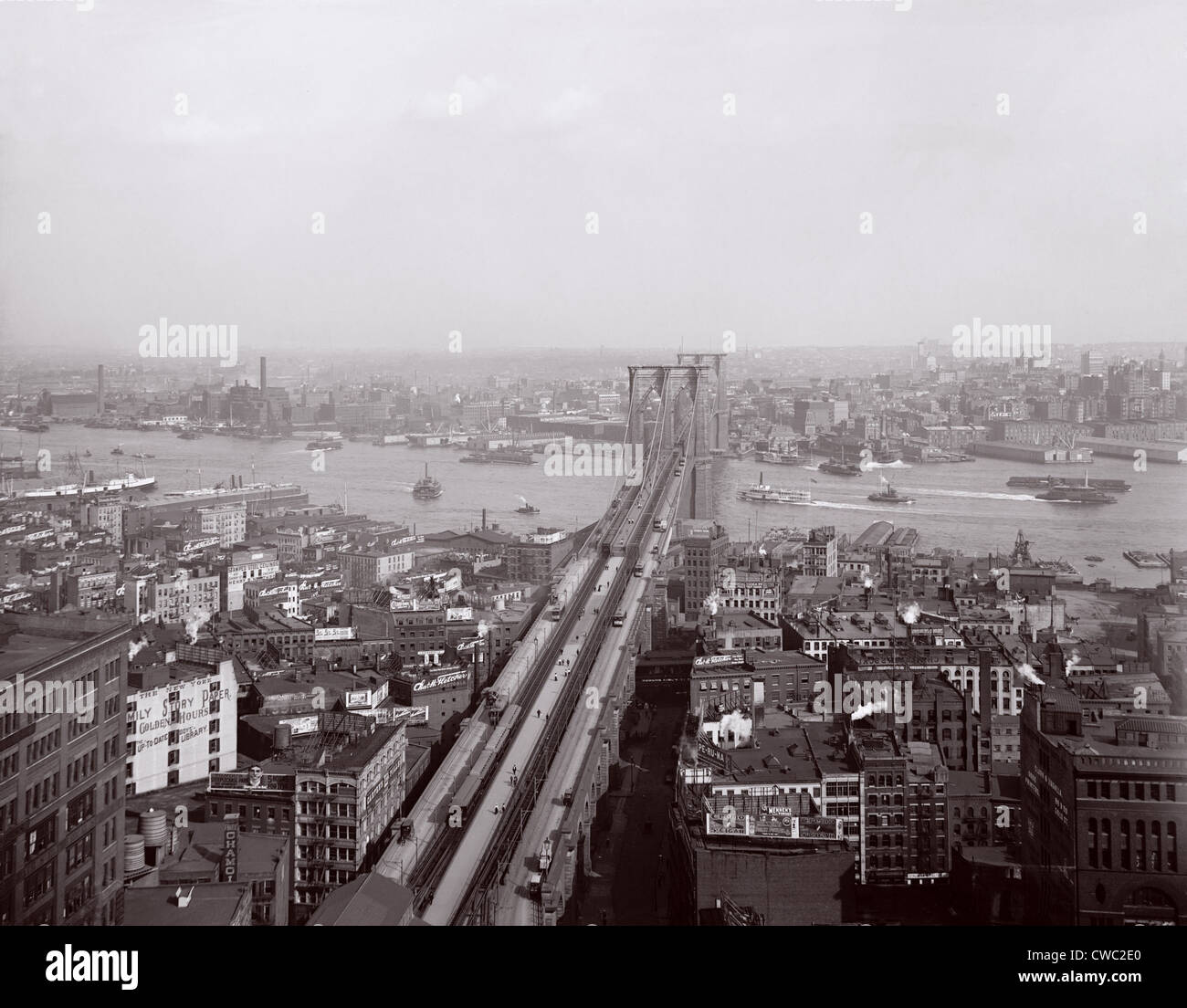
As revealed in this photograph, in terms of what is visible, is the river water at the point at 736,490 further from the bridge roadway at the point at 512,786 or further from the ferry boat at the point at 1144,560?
the bridge roadway at the point at 512,786

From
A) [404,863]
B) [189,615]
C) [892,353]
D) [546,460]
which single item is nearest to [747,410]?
[546,460]

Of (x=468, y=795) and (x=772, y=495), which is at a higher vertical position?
(x=772, y=495)

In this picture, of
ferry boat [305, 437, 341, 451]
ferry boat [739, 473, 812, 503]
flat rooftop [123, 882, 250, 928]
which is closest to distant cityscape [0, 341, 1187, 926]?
flat rooftop [123, 882, 250, 928]

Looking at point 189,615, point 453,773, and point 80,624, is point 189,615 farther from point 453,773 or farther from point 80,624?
point 80,624

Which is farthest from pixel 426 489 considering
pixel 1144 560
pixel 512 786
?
pixel 512 786

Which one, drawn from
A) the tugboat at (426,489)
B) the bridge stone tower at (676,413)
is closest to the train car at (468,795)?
the bridge stone tower at (676,413)

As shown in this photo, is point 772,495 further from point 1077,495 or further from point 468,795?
point 468,795

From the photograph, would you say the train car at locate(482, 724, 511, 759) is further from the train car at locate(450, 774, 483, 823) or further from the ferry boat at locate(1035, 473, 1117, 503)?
the ferry boat at locate(1035, 473, 1117, 503)
